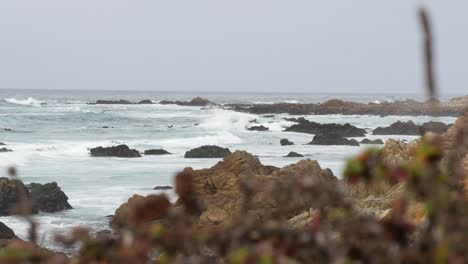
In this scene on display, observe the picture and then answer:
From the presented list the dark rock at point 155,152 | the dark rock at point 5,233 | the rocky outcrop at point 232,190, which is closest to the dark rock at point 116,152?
the dark rock at point 155,152

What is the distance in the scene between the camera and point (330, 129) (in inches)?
1802

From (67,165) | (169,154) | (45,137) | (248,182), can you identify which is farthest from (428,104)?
(45,137)

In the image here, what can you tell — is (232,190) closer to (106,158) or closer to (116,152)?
(106,158)

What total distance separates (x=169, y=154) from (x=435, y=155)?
29965 millimetres

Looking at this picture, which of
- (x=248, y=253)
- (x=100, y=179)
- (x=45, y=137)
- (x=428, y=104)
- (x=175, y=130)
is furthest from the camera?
(x=175, y=130)

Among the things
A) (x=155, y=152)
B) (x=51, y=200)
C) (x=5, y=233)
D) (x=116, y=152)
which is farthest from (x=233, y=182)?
(x=155, y=152)

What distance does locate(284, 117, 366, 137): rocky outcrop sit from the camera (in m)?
44.2

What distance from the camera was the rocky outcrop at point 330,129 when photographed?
4422cm

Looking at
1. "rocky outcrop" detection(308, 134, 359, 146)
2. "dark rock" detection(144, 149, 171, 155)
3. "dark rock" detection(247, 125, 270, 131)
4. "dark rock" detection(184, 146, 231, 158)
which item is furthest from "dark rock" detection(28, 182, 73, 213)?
"dark rock" detection(247, 125, 270, 131)

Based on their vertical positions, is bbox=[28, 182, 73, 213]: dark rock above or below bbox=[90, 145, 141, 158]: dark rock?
above

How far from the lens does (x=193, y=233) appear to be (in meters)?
2.04

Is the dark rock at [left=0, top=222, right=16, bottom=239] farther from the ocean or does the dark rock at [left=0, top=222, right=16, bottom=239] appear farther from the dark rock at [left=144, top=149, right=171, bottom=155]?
the dark rock at [left=144, top=149, right=171, bottom=155]

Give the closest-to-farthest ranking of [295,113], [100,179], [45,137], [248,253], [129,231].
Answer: [248,253]
[129,231]
[100,179]
[45,137]
[295,113]

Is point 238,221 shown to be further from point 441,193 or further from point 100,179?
point 100,179
